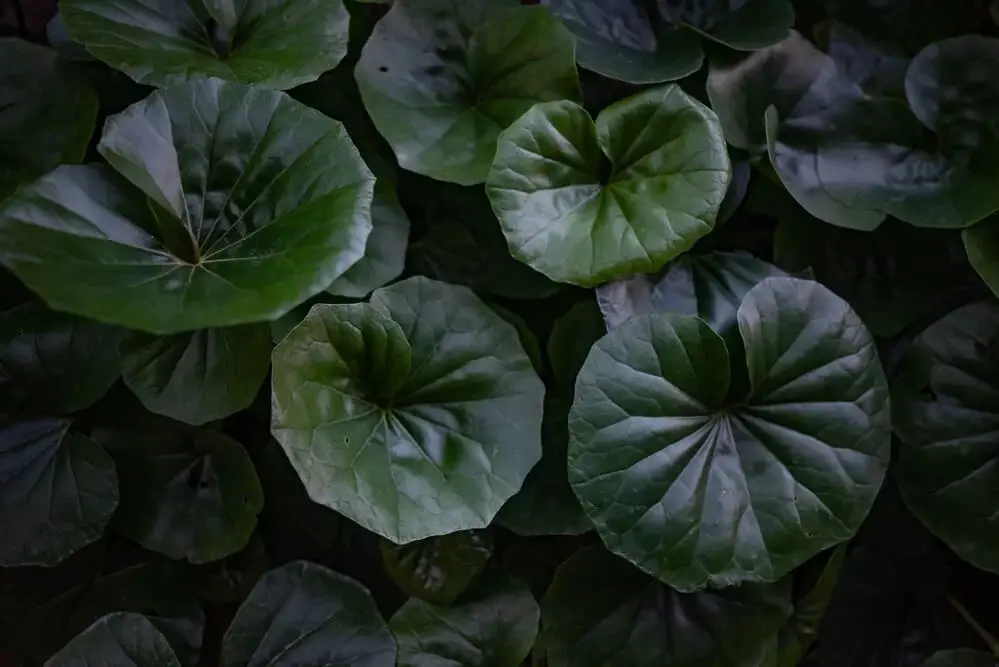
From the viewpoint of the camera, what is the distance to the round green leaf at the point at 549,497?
73 centimetres

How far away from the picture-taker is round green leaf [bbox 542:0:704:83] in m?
0.74

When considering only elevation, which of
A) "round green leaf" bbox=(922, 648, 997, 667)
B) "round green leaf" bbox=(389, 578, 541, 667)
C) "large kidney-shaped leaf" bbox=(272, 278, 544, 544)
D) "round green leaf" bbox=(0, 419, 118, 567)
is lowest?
"round green leaf" bbox=(922, 648, 997, 667)

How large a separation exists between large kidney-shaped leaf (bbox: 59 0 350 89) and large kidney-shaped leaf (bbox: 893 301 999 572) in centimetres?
58

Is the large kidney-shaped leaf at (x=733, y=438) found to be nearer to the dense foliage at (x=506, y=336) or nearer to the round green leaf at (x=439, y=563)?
the dense foliage at (x=506, y=336)

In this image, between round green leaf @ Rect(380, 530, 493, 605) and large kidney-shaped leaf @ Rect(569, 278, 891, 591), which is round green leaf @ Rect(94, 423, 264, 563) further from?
large kidney-shaped leaf @ Rect(569, 278, 891, 591)

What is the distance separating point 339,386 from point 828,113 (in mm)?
506

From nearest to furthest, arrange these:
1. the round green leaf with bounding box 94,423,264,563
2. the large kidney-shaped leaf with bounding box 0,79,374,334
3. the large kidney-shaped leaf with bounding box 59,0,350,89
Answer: the large kidney-shaped leaf with bounding box 0,79,374,334 < the large kidney-shaped leaf with bounding box 59,0,350,89 < the round green leaf with bounding box 94,423,264,563

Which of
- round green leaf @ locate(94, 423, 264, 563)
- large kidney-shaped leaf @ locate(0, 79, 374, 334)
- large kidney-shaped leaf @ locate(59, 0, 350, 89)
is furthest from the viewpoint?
round green leaf @ locate(94, 423, 264, 563)

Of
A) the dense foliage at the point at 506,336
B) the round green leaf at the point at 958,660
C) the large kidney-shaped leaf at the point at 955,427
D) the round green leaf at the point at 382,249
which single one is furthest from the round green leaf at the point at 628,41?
Result: the round green leaf at the point at 958,660

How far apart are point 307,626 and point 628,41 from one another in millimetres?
591

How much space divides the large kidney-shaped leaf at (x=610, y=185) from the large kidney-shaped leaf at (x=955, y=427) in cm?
28

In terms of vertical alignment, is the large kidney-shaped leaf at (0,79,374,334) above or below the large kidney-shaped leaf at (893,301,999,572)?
above

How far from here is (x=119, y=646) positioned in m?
0.70

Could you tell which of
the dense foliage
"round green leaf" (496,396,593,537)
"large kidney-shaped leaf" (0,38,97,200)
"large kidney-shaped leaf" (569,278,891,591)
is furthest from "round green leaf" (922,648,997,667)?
"large kidney-shaped leaf" (0,38,97,200)
